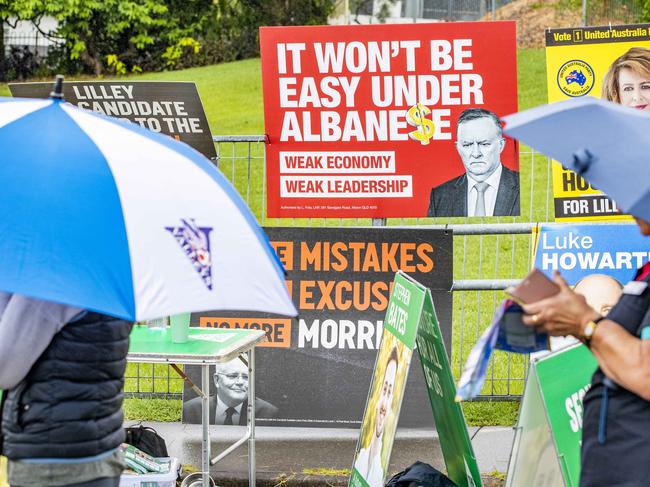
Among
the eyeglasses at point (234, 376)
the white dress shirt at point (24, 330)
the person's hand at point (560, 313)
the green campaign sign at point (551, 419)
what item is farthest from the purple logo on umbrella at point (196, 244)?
the eyeglasses at point (234, 376)

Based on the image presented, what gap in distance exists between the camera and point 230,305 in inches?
122

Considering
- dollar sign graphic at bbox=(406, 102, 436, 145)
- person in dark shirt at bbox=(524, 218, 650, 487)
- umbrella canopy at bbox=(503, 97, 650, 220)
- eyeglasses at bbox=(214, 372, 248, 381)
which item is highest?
dollar sign graphic at bbox=(406, 102, 436, 145)

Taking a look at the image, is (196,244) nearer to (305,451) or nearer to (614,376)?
(614,376)

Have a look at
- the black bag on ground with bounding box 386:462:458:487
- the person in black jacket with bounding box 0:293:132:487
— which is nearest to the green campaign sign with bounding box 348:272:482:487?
the black bag on ground with bounding box 386:462:458:487

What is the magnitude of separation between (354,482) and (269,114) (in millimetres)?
3003

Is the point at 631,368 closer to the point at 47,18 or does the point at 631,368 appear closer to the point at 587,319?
the point at 587,319

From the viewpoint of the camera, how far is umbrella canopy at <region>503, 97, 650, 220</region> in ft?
9.95

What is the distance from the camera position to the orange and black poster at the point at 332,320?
7.48m

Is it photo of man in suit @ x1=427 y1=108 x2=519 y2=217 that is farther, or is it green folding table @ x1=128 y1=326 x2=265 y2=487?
photo of man in suit @ x1=427 y1=108 x2=519 y2=217

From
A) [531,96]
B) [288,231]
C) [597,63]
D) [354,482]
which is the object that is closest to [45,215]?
[354,482]

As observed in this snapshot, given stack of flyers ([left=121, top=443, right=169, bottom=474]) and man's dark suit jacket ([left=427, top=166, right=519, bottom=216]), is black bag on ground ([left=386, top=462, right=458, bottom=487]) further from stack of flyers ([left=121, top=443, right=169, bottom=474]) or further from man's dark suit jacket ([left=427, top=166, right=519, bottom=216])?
man's dark suit jacket ([left=427, top=166, right=519, bottom=216])

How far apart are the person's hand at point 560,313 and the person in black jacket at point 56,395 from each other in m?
1.41

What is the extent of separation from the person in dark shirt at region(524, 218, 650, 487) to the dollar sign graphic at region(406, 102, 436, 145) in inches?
170

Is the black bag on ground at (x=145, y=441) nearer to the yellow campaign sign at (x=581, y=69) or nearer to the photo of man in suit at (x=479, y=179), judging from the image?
the photo of man in suit at (x=479, y=179)
